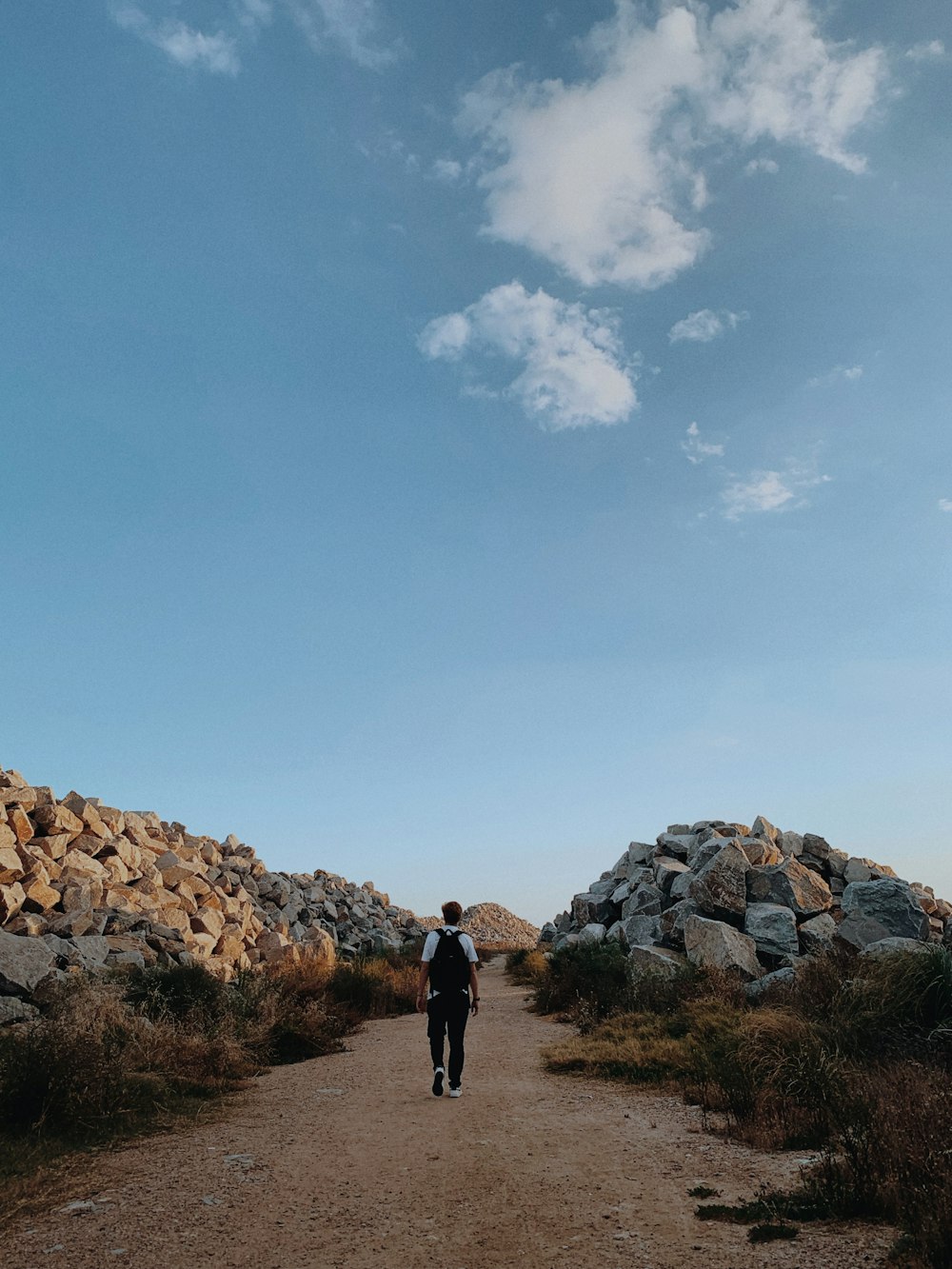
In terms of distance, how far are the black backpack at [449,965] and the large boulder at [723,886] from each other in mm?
9458

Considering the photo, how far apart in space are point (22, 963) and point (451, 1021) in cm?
636

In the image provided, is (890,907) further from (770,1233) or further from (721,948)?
(770,1233)

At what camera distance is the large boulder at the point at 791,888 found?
1712 centimetres

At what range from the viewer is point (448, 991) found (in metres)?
8.96

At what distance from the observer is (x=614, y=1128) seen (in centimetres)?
769

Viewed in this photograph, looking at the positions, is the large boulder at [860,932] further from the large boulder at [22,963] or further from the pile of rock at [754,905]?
the large boulder at [22,963]

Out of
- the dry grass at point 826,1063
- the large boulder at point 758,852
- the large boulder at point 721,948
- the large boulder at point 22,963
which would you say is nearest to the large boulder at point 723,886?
the large boulder at point 758,852

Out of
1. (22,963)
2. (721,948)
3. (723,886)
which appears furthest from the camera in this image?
(723,886)

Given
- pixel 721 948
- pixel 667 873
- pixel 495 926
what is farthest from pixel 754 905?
pixel 495 926

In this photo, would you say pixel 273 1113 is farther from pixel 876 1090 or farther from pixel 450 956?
pixel 876 1090

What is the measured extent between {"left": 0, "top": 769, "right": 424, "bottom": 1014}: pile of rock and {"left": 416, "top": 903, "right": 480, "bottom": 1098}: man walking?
230 inches

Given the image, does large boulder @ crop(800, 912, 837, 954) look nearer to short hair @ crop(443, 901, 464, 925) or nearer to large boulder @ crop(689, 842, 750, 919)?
large boulder @ crop(689, 842, 750, 919)

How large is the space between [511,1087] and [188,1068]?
3726mm

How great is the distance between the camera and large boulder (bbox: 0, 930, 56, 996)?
11078mm
